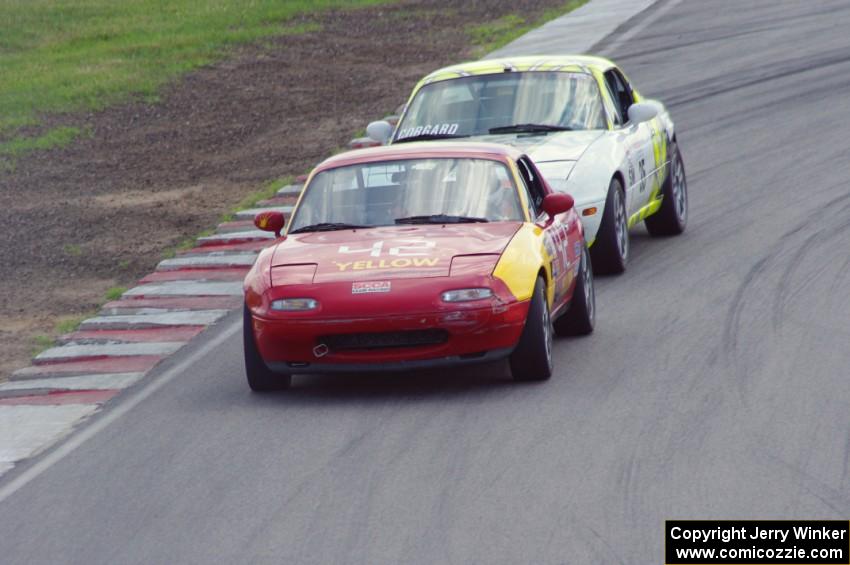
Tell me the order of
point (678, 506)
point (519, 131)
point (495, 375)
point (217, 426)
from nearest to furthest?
point (678, 506) → point (217, 426) → point (495, 375) → point (519, 131)

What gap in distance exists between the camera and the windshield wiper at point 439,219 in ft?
33.3

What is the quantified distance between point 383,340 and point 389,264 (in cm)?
45

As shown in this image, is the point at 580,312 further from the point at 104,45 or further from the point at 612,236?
the point at 104,45

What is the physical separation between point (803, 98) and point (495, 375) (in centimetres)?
1177

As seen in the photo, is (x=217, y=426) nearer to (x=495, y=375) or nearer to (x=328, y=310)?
(x=328, y=310)

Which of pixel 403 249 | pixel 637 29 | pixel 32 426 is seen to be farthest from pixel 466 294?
pixel 637 29

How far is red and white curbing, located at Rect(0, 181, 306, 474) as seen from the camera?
9812mm

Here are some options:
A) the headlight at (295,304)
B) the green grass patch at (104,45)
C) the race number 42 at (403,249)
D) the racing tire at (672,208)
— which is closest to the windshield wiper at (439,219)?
the race number 42 at (403,249)

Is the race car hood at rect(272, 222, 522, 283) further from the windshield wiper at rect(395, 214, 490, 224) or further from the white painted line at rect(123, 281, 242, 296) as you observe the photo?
the white painted line at rect(123, 281, 242, 296)

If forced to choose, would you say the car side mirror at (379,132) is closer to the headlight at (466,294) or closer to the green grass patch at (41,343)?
the green grass patch at (41,343)

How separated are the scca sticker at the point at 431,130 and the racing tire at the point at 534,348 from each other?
3866 millimetres

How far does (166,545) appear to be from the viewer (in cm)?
700

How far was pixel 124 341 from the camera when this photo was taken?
11.7 m

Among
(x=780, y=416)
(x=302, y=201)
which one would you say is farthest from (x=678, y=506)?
(x=302, y=201)
